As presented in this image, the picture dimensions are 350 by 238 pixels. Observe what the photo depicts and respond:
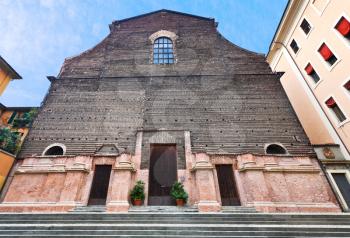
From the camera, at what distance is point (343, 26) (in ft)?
35.7

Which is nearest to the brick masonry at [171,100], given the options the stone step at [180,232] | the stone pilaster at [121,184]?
the stone pilaster at [121,184]

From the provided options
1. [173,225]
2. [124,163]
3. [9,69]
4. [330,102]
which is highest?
[9,69]

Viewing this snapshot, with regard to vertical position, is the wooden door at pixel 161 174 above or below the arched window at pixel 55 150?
below

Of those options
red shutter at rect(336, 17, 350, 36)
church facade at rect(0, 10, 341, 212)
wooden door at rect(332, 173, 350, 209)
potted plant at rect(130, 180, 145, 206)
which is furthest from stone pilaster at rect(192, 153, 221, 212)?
red shutter at rect(336, 17, 350, 36)

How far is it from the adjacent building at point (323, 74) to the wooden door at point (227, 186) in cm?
446

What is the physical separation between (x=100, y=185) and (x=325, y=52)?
14.4 m

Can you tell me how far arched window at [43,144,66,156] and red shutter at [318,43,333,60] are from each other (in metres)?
15.5

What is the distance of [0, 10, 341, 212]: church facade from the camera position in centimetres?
912

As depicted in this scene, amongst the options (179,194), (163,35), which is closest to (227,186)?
(179,194)

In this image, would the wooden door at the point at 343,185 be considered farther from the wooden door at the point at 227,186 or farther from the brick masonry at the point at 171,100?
the wooden door at the point at 227,186

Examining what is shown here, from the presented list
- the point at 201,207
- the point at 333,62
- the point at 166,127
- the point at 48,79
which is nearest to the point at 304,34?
the point at 333,62

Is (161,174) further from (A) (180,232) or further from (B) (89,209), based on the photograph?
(A) (180,232)

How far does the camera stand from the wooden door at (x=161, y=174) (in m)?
9.49

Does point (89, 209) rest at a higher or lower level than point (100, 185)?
lower
